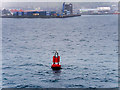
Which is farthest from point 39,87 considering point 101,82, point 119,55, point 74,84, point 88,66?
point 119,55

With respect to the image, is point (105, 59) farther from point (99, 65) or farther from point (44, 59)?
point (44, 59)

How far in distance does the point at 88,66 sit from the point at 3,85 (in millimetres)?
10086

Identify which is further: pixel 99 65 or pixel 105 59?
pixel 105 59

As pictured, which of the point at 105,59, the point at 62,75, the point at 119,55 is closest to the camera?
the point at 62,75

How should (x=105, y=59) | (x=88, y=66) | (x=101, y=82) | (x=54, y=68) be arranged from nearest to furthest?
(x=101, y=82), (x=54, y=68), (x=88, y=66), (x=105, y=59)

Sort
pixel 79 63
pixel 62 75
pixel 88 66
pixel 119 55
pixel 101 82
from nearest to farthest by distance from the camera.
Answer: pixel 101 82
pixel 62 75
pixel 88 66
pixel 79 63
pixel 119 55

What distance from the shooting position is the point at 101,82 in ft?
69.5

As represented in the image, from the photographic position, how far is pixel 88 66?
90.7 ft

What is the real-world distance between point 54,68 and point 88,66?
13.4 feet

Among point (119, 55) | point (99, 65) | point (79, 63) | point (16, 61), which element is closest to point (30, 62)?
point (16, 61)

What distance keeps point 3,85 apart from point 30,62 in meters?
9.59

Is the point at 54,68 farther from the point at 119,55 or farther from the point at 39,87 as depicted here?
the point at 119,55

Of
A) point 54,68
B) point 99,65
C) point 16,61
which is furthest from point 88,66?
point 16,61

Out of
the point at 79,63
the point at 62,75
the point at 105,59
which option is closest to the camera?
the point at 62,75
